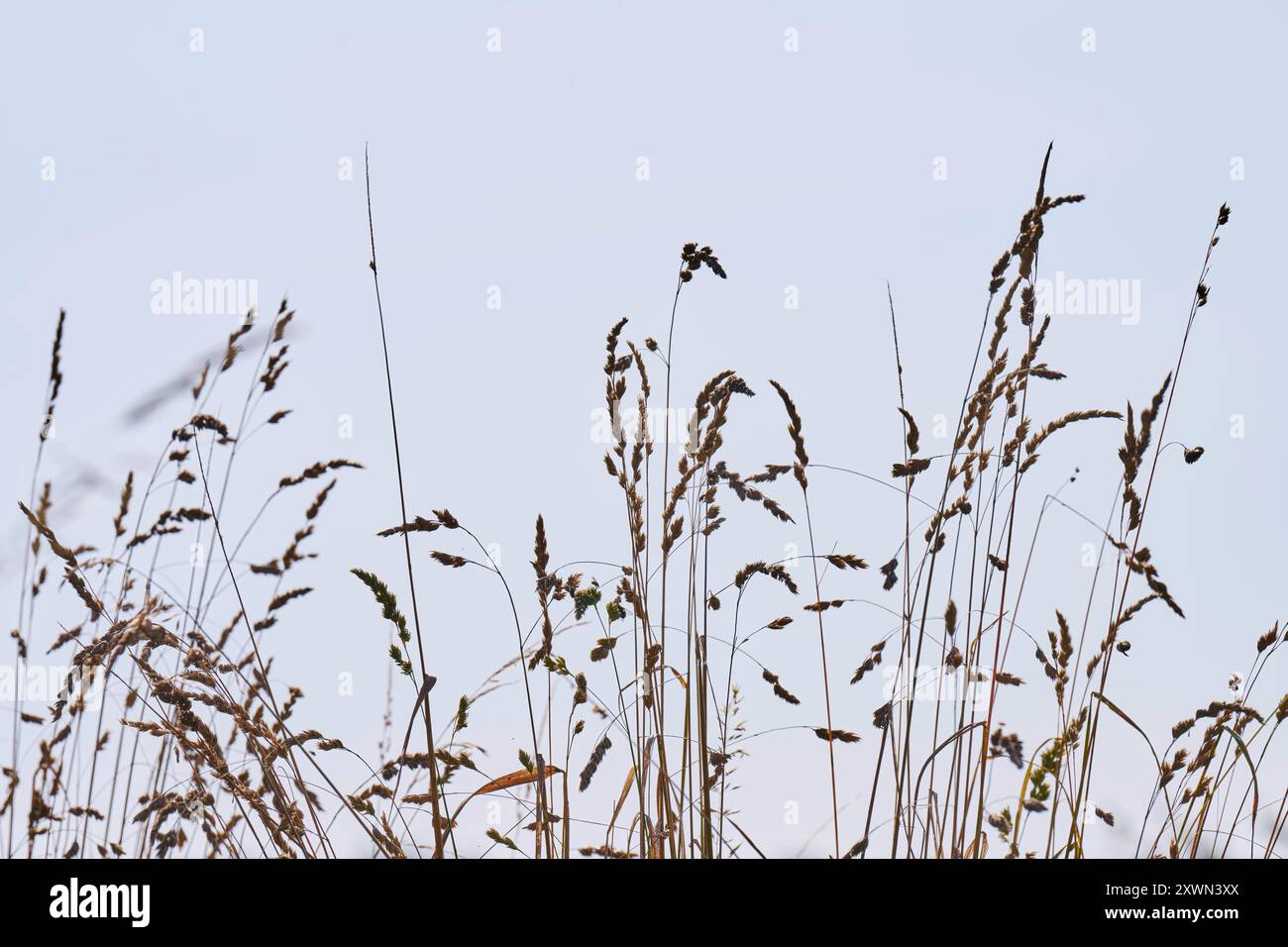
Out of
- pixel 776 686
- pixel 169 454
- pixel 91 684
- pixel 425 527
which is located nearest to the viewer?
pixel 425 527

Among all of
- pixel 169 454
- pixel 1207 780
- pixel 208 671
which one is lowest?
pixel 1207 780

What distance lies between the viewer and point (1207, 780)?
1838 millimetres

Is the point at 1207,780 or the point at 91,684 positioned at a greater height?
the point at 91,684

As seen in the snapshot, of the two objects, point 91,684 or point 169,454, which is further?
point 169,454

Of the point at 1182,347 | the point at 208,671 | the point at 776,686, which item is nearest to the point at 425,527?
the point at 208,671
